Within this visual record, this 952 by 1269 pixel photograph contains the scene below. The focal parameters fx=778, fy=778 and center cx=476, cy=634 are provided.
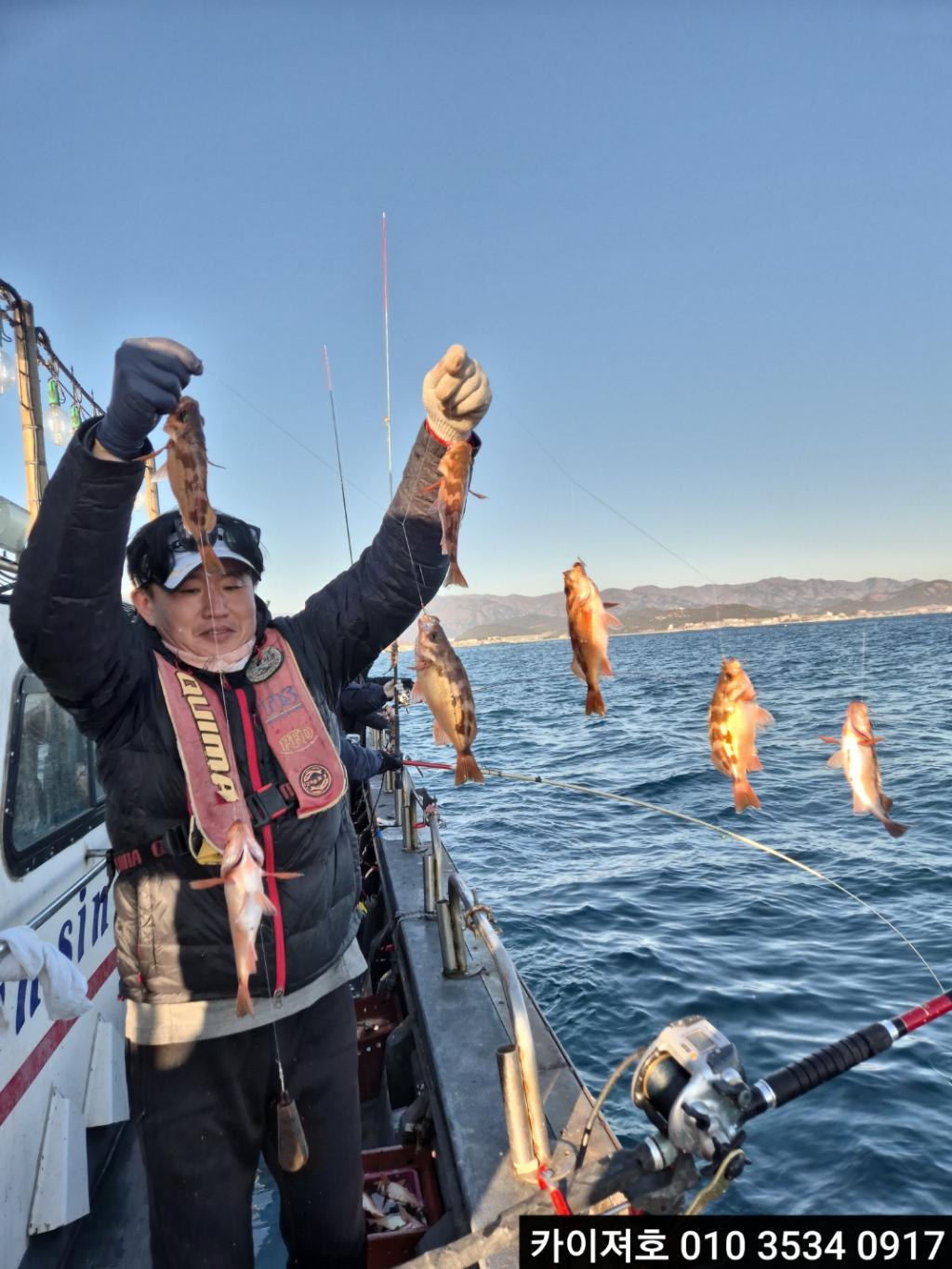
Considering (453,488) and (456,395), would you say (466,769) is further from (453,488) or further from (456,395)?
(456,395)

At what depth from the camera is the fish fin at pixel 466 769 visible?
3.48 meters

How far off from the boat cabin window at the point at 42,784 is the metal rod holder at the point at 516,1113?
2251 mm

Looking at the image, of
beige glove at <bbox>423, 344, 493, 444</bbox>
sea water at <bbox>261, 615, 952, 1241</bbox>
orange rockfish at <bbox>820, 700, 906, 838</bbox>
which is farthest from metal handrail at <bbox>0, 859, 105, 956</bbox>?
orange rockfish at <bbox>820, 700, 906, 838</bbox>

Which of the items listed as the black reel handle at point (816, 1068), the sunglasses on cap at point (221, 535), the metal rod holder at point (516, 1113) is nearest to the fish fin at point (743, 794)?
the black reel handle at point (816, 1068)

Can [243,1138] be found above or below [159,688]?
below

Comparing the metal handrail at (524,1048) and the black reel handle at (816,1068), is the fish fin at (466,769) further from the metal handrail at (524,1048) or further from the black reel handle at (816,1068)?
the black reel handle at (816,1068)

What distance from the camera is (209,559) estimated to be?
7.66 ft

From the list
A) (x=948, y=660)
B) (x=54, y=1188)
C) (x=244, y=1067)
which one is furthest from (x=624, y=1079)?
(x=948, y=660)

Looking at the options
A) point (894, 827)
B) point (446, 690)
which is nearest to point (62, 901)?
point (446, 690)

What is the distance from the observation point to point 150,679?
8.00 ft

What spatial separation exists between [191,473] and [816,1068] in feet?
8.93

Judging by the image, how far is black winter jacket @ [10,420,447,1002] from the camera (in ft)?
6.75

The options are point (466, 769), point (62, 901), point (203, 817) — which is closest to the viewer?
point (203, 817)

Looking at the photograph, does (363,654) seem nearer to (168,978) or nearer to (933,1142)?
(168,978)
